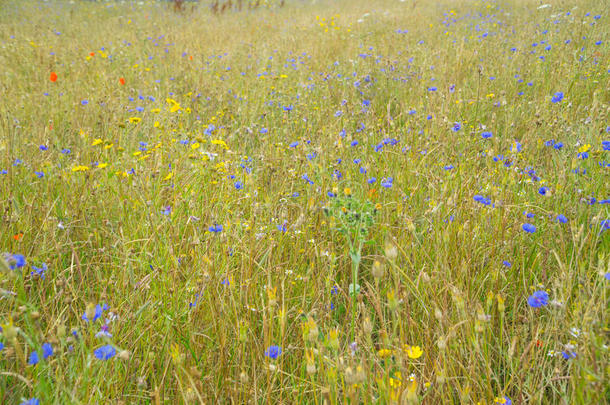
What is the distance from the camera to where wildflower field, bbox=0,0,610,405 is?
3.41 feet

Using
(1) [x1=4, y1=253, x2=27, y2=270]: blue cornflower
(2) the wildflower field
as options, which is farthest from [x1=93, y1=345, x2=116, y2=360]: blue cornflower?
(1) [x1=4, y1=253, x2=27, y2=270]: blue cornflower

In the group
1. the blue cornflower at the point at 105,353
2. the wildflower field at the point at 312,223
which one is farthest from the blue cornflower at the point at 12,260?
the blue cornflower at the point at 105,353

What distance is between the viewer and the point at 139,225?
1.75m

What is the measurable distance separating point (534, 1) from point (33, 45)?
8.37 m

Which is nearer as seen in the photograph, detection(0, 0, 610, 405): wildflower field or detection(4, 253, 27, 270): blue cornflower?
detection(4, 253, 27, 270): blue cornflower

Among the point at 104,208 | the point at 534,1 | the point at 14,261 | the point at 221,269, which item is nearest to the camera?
the point at 14,261

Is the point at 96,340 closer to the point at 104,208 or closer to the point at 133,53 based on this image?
the point at 104,208

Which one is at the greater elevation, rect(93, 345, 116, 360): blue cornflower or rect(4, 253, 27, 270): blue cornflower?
rect(4, 253, 27, 270): blue cornflower

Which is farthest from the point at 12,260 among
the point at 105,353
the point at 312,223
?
the point at 312,223

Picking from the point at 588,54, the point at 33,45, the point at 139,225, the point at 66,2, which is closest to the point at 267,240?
the point at 139,225

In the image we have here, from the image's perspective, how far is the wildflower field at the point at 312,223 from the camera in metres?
1.04

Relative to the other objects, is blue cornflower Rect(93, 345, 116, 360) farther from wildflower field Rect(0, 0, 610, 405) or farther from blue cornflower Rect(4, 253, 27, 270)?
blue cornflower Rect(4, 253, 27, 270)

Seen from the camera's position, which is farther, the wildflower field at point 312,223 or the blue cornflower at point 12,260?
the wildflower field at point 312,223

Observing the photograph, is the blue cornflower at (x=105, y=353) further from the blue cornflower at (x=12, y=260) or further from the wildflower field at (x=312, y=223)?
the blue cornflower at (x=12, y=260)
